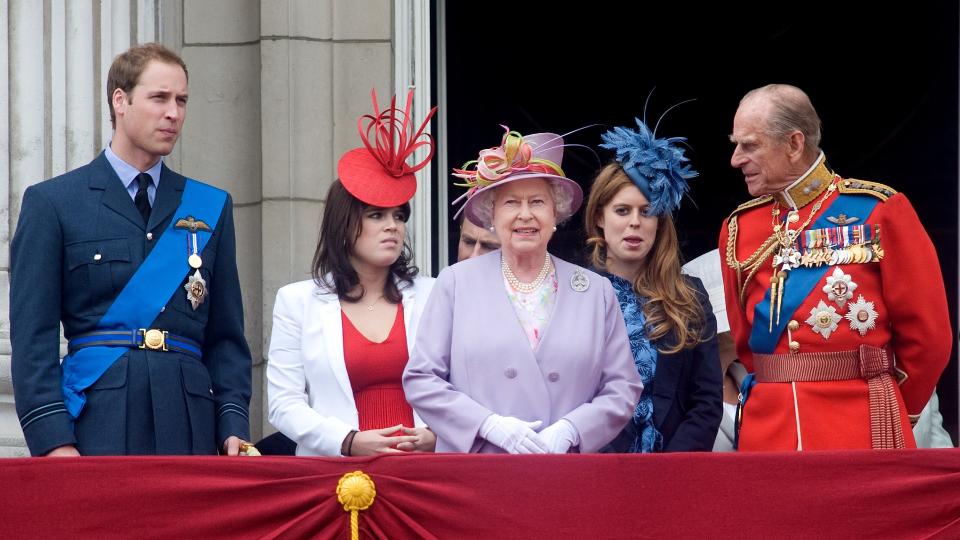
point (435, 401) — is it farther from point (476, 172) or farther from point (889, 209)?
point (889, 209)

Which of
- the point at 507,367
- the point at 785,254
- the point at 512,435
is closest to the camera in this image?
the point at 512,435

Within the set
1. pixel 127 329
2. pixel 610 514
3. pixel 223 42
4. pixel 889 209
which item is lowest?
pixel 610 514

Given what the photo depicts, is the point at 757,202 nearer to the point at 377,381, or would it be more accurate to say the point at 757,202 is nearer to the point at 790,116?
the point at 790,116

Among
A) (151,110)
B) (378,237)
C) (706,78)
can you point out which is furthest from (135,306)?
(706,78)

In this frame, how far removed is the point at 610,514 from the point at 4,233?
3.00m

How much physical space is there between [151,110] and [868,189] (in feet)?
6.42

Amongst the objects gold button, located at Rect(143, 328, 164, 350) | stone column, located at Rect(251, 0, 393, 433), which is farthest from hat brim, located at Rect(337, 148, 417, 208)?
stone column, located at Rect(251, 0, 393, 433)

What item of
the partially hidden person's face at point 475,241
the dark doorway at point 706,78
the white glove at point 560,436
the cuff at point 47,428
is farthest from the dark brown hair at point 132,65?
the dark doorway at point 706,78

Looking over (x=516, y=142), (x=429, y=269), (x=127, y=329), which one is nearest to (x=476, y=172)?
(x=516, y=142)

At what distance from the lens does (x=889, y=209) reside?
15.5ft

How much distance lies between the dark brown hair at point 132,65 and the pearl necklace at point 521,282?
1.03 m

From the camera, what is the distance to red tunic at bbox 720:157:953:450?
468 centimetres

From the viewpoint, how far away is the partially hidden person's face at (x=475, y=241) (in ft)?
18.9

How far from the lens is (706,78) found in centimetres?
965
